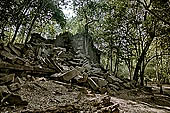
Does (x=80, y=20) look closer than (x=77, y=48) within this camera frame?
No

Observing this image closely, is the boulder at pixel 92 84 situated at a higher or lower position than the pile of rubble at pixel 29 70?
lower

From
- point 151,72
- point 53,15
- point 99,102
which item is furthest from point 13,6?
point 151,72

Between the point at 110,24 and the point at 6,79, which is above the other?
the point at 110,24

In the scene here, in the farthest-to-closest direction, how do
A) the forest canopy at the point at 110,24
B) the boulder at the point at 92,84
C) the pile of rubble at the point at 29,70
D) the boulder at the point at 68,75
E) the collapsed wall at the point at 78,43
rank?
1. the collapsed wall at the point at 78,43
2. the forest canopy at the point at 110,24
3. the boulder at the point at 92,84
4. the boulder at the point at 68,75
5. the pile of rubble at the point at 29,70

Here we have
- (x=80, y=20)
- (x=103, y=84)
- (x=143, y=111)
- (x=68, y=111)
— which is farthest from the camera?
(x=80, y=20)

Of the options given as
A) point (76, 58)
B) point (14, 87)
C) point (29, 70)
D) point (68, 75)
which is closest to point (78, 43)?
point (76, 58)

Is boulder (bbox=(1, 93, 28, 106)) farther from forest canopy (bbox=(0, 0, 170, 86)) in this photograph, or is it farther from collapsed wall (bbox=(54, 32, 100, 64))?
collapsed wall (bbox=(54, 32, 100, 64))

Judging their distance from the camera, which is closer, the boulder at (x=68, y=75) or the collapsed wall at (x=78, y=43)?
the boulder at (x=68, y=75)

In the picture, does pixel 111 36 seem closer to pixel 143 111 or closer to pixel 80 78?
pixel 80 78

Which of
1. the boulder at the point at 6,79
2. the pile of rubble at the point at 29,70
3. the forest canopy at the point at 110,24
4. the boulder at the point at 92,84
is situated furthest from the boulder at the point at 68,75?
the forest canopy at the point at 110,24

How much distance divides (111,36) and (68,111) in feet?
37.5

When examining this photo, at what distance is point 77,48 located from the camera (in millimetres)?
13148

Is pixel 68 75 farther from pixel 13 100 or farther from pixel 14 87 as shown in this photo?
pixel 13 100

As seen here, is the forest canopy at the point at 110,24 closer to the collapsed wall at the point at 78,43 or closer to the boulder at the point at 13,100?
the collapsed wall at the point at 78,43
